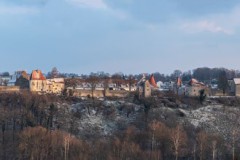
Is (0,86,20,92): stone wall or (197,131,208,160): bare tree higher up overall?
(0,86,20,92): stone wall

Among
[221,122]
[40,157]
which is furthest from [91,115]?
[40,157]

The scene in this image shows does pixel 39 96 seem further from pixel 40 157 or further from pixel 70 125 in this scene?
pixel 40 157

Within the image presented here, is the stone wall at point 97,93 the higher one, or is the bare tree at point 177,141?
the stone wall at point 97,93

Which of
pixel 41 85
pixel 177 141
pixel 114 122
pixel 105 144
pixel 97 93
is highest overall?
pixel 41 85

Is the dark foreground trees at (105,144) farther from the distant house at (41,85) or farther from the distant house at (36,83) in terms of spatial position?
the distant house at (36,83)

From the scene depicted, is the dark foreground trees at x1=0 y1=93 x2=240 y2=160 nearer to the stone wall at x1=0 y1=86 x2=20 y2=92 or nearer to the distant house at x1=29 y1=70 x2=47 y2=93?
the stone wall at x1=0 y1=86 x2=20 y2=92

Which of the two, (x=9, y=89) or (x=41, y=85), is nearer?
(x=9, y=89)

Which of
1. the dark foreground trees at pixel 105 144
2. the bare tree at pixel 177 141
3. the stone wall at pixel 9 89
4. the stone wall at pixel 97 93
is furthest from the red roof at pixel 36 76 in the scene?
the bare tree at pixel 177 141

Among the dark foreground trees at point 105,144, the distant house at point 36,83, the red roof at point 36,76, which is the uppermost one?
the red roof at point 36,76

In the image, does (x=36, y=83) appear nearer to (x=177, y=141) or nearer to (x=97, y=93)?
(x=97, y=93)

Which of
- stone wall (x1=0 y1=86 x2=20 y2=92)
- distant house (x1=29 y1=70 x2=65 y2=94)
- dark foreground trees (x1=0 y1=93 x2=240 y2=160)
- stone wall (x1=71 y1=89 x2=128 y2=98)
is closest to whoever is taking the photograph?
dark foreground trees (x1=0 y1=93 x2=240 y2=160)

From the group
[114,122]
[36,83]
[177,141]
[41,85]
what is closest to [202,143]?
[177,141]

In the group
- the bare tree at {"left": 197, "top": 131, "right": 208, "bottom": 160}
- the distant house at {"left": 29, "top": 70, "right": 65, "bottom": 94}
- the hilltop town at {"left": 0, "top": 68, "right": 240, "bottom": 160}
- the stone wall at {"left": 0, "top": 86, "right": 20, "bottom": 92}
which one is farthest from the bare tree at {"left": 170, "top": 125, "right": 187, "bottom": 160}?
the stone wall at {"left": 0, "top": 86, "right": 20, "bottom": 92}

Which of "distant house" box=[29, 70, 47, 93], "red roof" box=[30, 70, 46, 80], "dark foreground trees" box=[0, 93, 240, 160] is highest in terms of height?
"red roof" box=[30, 70, 46, 80]
